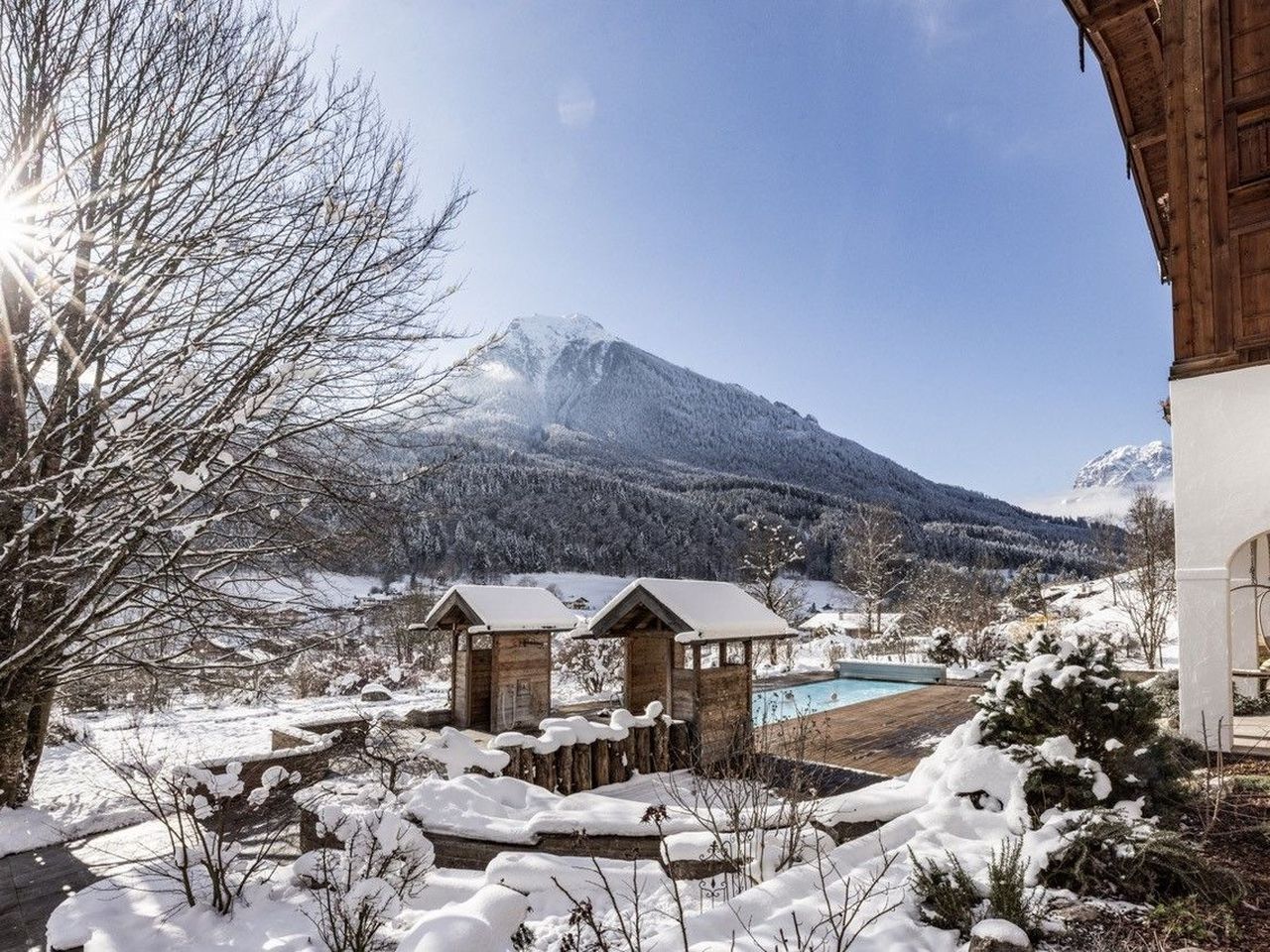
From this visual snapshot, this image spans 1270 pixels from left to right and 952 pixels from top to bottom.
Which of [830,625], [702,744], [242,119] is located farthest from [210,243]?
[830,625]

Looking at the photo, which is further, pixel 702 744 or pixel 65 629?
pixel 702 744

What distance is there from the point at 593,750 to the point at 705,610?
8.69 feet

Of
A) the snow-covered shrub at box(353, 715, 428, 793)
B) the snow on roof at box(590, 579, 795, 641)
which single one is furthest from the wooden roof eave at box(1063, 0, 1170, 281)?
the snow-covered shrub at box(353, 715, 428, 793)

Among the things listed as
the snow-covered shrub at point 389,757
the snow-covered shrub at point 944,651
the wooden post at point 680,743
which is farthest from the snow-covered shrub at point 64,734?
the snow-covered shrub at point 944,651

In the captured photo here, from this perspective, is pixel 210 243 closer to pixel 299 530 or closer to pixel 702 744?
pixel 299 530

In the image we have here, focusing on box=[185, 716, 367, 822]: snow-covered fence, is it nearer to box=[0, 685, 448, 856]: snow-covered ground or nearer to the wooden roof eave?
box=[0, 685, 448, 856]: snow-covered ground

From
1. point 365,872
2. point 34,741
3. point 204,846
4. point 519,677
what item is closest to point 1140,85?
point 365,872

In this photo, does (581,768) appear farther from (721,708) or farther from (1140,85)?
(1140,85)

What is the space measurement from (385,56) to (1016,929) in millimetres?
7513

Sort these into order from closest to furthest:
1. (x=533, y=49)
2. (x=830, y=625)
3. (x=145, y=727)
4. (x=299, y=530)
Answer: (x=299, y=530) → (x=533, y=49) → (x=145, y=727) → (x=830, y=625)

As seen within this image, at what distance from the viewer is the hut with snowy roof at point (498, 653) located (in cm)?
1191

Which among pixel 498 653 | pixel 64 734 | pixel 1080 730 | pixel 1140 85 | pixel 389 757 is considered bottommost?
pixel 64 734

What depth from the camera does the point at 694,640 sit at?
31.8 ft

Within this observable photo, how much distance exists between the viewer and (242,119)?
17.6 ft
